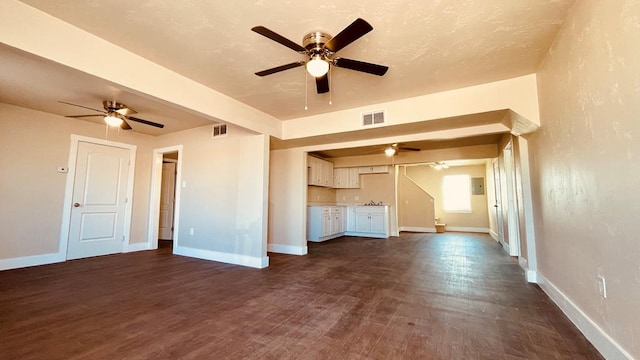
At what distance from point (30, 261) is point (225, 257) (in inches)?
115

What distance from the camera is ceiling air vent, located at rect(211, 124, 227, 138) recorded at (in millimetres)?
4691

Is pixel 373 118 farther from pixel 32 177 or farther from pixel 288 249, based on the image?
pixel 32 177

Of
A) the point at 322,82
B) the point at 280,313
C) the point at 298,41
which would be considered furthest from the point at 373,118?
the point at 280,313

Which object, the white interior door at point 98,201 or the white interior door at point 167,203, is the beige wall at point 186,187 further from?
the white interior door at point 167,203

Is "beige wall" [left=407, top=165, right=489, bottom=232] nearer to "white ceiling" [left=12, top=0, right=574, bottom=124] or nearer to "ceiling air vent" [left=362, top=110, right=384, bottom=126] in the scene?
"ceiling air vent" [left=362, top=110, right=384, bottom=126]

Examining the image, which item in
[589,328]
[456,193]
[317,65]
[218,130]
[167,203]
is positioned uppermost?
[218,130]

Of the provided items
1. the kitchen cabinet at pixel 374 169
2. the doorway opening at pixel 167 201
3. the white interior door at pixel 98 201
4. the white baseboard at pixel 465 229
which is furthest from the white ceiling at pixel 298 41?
the white baseboard at pixel 465 229

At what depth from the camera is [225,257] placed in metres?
4.41

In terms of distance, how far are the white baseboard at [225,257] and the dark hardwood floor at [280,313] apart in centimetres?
18

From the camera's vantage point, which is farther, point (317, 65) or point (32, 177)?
point (32, 177)

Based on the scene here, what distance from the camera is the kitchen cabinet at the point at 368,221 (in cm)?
740

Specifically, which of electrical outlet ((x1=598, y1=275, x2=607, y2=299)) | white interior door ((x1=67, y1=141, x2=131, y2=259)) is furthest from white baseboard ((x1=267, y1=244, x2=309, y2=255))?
electrical outlet ((x1=598, y1=275, x2=607, y2=299))

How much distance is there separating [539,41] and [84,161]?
22.4 feet

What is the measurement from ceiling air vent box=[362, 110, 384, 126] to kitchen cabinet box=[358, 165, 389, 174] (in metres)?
4.14
